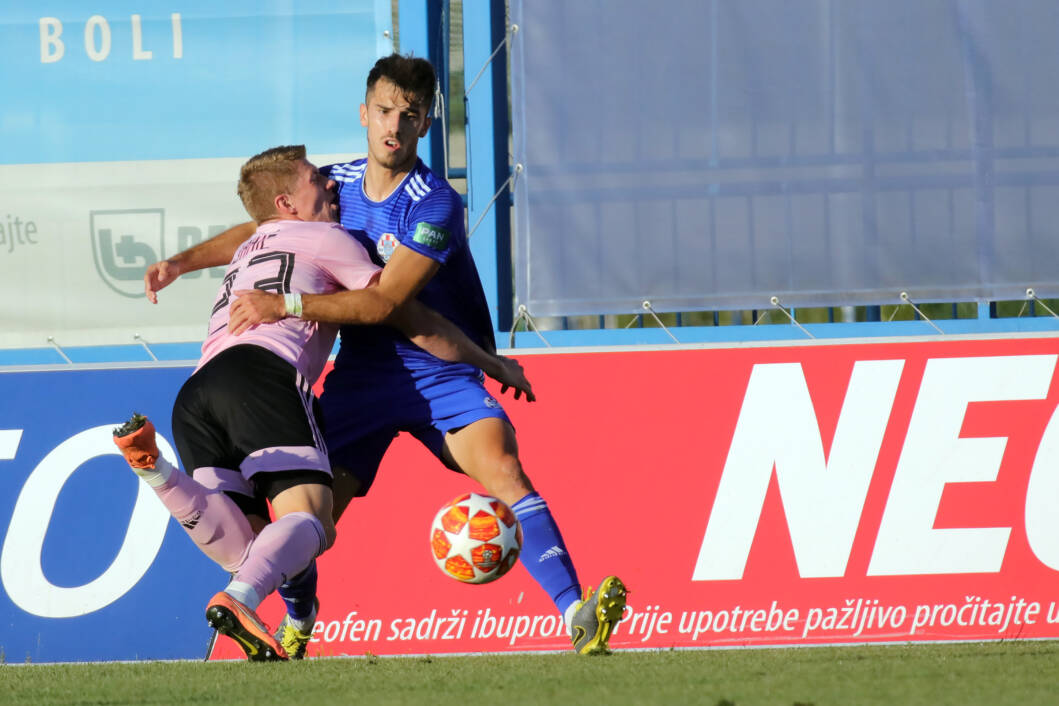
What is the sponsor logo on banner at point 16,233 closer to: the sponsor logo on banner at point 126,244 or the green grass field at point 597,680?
the sponsor logo on banner at point 126,244

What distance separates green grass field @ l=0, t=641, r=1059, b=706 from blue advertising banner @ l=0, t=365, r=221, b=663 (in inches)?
48.1

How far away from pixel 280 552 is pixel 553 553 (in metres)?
0.95

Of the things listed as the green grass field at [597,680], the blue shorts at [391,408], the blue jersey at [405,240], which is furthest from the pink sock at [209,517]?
the blue jersey at [405,240]

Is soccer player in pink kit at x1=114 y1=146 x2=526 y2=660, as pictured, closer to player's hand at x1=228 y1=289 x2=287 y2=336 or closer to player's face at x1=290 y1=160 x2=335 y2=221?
player's hand at x1=228 y1=289 x2=287 y2=336

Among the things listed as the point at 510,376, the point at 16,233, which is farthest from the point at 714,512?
the point at 16,233

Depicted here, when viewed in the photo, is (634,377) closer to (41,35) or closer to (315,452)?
(315,452)

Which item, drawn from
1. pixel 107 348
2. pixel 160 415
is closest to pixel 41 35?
pixel 107 348

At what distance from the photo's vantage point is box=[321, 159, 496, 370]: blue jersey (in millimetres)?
4805

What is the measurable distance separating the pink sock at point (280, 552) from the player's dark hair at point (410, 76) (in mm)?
1494

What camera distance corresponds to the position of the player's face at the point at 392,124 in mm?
4848

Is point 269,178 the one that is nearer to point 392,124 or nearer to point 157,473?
point 392,124

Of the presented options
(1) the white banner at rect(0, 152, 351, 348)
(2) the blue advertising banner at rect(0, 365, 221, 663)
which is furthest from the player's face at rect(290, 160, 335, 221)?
(1) the white banner at rect(0, 152, 351, 348)

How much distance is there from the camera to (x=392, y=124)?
Answer: 4.85 metres

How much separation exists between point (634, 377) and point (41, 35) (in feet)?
10.5
